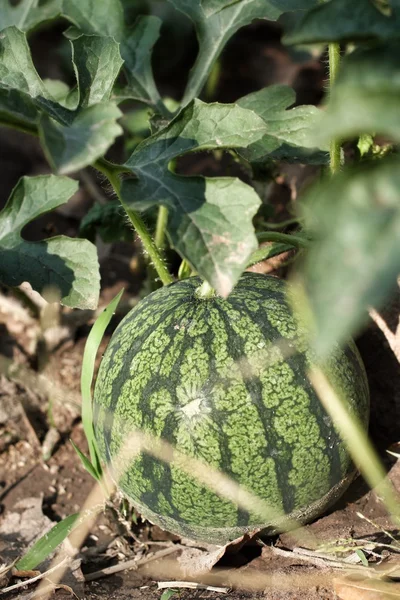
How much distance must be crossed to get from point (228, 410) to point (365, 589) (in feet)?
2.13

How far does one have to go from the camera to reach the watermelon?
227 cm

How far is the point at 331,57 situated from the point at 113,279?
2.01 meters

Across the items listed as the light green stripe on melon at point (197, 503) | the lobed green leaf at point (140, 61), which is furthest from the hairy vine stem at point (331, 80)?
the light green stripe on melon at point (197, 503)

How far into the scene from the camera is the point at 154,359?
238 cm

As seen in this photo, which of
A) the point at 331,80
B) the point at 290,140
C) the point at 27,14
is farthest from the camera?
the point at 27,14

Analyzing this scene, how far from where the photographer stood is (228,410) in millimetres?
2256

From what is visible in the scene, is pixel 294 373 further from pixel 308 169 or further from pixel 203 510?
pixel 308 169

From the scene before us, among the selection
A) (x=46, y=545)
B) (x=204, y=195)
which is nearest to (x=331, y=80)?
(x=204, y=195)

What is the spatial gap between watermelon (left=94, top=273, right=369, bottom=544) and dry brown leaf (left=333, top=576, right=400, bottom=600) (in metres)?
0.25

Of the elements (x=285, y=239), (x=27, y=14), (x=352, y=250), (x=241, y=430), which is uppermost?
(x=27, y=14)

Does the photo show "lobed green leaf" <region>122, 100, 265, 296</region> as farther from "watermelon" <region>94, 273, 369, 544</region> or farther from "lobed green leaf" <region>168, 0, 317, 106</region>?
"lobed green leaf" <region>168, 0, 317, 106</region>

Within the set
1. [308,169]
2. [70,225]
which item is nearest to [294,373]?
[308,169]

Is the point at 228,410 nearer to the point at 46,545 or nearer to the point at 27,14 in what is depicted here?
the point at 46,545

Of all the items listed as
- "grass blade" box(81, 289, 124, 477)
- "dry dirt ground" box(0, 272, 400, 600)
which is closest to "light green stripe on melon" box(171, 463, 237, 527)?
"dry dirt ground" box(0, 272, 400, 600)
